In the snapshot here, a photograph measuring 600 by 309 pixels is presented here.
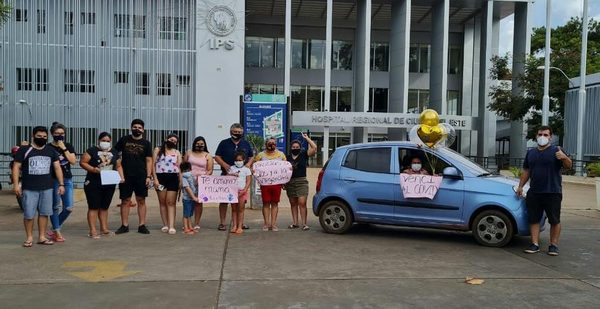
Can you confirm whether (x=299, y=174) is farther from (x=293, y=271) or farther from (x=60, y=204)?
(x=60, y=204)

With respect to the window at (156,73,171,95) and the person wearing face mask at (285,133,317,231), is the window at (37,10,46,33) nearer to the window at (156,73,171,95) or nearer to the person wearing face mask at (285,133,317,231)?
the window at (156,73,171,95)

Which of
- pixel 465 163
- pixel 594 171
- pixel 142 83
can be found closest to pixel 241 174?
pixel 465 163

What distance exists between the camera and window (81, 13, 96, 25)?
85.4 feet

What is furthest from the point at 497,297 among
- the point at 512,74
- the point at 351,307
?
the point at 512,74

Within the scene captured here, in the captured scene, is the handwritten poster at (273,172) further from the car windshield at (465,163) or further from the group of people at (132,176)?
the car windshield at (465,163)

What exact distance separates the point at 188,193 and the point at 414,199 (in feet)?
12.3

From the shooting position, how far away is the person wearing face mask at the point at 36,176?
7422 millimetres

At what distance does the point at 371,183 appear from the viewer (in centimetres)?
853

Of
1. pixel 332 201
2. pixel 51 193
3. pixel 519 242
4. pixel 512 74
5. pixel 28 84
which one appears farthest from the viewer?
pixel 512 74

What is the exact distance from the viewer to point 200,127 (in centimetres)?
2909

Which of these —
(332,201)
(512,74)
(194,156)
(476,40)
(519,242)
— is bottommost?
(519,242)

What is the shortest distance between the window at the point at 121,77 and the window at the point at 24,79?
4010 mm

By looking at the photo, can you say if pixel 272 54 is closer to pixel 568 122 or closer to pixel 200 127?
pixel 200 127

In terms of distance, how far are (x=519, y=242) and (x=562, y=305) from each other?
335cm
